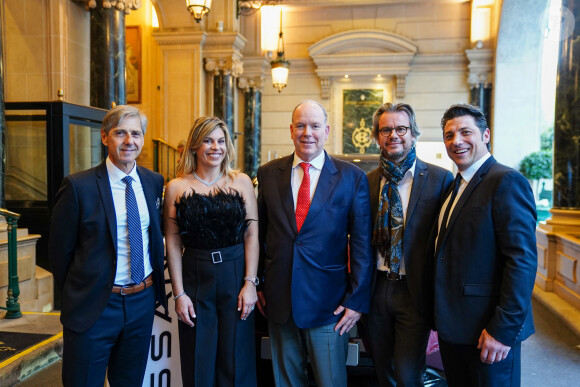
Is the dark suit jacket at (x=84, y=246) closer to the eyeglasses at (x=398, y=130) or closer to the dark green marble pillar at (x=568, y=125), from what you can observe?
the eyeglasses at (x=398, y=130)

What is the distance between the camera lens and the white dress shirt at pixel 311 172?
2707 mm

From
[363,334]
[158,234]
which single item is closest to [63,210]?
[158,234]

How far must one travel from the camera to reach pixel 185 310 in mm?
2568

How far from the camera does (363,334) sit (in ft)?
10.7

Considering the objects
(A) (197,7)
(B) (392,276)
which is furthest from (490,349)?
(A) (197,7)

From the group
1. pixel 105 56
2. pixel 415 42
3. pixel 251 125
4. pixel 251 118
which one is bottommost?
pixel 251 125

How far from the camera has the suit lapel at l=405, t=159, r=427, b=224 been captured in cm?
263

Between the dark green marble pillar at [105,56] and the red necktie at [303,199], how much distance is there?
5535mm

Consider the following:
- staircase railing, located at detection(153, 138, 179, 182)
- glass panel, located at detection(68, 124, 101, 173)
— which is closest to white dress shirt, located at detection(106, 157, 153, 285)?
glass panel, located at detection(68, 124, 101, 173)

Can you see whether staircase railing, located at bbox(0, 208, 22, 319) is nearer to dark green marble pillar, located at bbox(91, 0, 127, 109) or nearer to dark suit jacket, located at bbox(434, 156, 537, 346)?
dark green marble pillar, located at bbox(91, 0, 127, 109)

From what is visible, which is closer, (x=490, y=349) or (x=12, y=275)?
(x=490, y=349)

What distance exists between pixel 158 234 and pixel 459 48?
14881 millimetres

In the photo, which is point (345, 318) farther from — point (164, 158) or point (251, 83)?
point (251, 83)

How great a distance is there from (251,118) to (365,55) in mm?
4156
